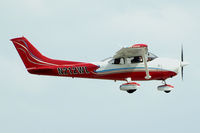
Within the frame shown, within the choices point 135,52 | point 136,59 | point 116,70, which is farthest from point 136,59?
point 116,70

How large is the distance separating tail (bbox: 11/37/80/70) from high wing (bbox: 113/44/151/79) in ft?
13.1

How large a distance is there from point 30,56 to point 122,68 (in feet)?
21.4

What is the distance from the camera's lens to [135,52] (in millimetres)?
21125

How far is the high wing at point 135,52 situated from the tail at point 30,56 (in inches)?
157

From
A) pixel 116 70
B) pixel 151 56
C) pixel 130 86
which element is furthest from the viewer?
pixel 151 56

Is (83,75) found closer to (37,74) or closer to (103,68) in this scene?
(103,68)

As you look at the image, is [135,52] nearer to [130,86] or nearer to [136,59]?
[136,59]

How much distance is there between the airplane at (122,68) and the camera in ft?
70.9

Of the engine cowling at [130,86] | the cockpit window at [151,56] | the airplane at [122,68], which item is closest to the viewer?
the engine cowling at [130,86]

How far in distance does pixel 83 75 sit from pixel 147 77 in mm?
4315

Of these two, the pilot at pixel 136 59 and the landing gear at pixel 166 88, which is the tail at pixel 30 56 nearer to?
the pilot at pixel 136 59

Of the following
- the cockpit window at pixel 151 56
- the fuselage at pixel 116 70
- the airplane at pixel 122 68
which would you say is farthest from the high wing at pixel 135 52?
the fuselage at pixel 116 70

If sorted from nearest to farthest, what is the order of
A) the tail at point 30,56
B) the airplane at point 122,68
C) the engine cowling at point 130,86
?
the engine cowling at point 130,86 → the airplane at point 122,68 → the tail at point 30,56

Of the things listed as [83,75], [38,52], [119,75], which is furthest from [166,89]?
[38,52]
